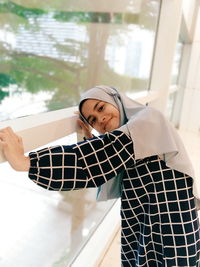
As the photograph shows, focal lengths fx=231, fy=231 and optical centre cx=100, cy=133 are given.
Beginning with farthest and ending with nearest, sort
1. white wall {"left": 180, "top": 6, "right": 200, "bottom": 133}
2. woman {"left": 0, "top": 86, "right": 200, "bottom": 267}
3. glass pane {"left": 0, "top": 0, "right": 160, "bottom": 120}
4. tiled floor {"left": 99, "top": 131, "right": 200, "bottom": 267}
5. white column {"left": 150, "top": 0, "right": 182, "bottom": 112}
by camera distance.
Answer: white wall {"left": 180, "top": 6, "right": 200, "bottom": 133}, white column {"left": 150, "top": 0, "right": 182, "bottom": 112}, tiled floor {"left": 99, "top": 131, "right": 200, "bottom": 267}, glass pane {"left": 0, "top": 0, "right": 160, "bottom": 120}, woman {"left": 0, "top": 86, "right": 200, "bottom": 267}

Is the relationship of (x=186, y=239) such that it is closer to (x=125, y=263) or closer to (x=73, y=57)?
(x=125, y=263)

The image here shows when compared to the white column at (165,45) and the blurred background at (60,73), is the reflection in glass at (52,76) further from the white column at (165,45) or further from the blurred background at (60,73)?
the white column at (165,45)

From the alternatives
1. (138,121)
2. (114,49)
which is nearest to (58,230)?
(138,121)

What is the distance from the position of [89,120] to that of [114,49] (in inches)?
41.4

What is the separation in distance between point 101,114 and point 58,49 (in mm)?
463

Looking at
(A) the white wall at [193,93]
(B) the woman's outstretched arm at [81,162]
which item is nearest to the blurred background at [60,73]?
(B) the woman's outstretched arm at [81,162]

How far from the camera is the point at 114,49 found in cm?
175

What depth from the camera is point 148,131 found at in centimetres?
79

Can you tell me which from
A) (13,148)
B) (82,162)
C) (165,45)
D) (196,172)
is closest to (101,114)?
(82,162)

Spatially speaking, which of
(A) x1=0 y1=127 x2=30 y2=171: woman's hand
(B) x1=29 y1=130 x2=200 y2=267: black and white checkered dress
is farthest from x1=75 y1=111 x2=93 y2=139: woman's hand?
(A) x1=0 y1=127 x2=30 y2=171: woman's hand

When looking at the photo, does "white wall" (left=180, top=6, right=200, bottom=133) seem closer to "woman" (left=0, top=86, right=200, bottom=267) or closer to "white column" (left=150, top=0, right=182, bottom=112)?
"white column" (left=150, top=0, right=182, bottom=112)

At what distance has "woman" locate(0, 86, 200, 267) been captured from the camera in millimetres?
692

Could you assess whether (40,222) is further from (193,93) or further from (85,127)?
(193,93)

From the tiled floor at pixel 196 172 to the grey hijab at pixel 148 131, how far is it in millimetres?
911
